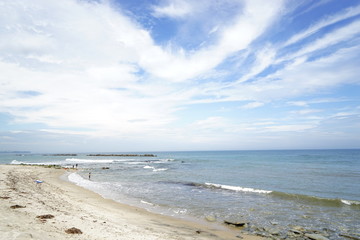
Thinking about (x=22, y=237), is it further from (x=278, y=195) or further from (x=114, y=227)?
(x=278, y=195)

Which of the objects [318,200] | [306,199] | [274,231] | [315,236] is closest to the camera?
[315,236]

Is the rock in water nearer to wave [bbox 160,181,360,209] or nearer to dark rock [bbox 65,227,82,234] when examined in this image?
wave [bbox 160,181,360,209]

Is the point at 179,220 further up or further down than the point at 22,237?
further down

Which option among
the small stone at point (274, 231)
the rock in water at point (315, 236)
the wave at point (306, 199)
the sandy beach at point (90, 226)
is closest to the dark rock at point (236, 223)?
the sandy beach at point (90, 226)

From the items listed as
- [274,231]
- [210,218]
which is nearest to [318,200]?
[274,231]

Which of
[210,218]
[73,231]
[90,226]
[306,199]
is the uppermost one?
[73,231]

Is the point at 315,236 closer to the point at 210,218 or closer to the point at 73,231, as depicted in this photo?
the point at 210,218

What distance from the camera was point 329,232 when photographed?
10484 mm

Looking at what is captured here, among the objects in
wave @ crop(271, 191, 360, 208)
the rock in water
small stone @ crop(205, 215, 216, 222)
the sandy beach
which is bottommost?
wave @ crop(271, 191, 360, 208)

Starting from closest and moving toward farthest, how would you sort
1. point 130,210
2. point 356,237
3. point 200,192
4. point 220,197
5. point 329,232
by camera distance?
1. point 356,237
2. point 329,232
3. point 130,210
4. point 220,197
5. point 200,192

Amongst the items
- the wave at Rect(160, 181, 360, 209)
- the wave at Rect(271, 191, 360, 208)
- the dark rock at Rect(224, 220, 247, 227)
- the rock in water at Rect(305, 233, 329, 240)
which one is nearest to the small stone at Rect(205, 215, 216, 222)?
the dark rock at Rect(224, 220, 247, 227)

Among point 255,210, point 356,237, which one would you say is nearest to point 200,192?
point 255,210

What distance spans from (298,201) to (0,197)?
64.8ft

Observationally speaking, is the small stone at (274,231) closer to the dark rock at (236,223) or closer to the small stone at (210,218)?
the dark rock at (236,223)
